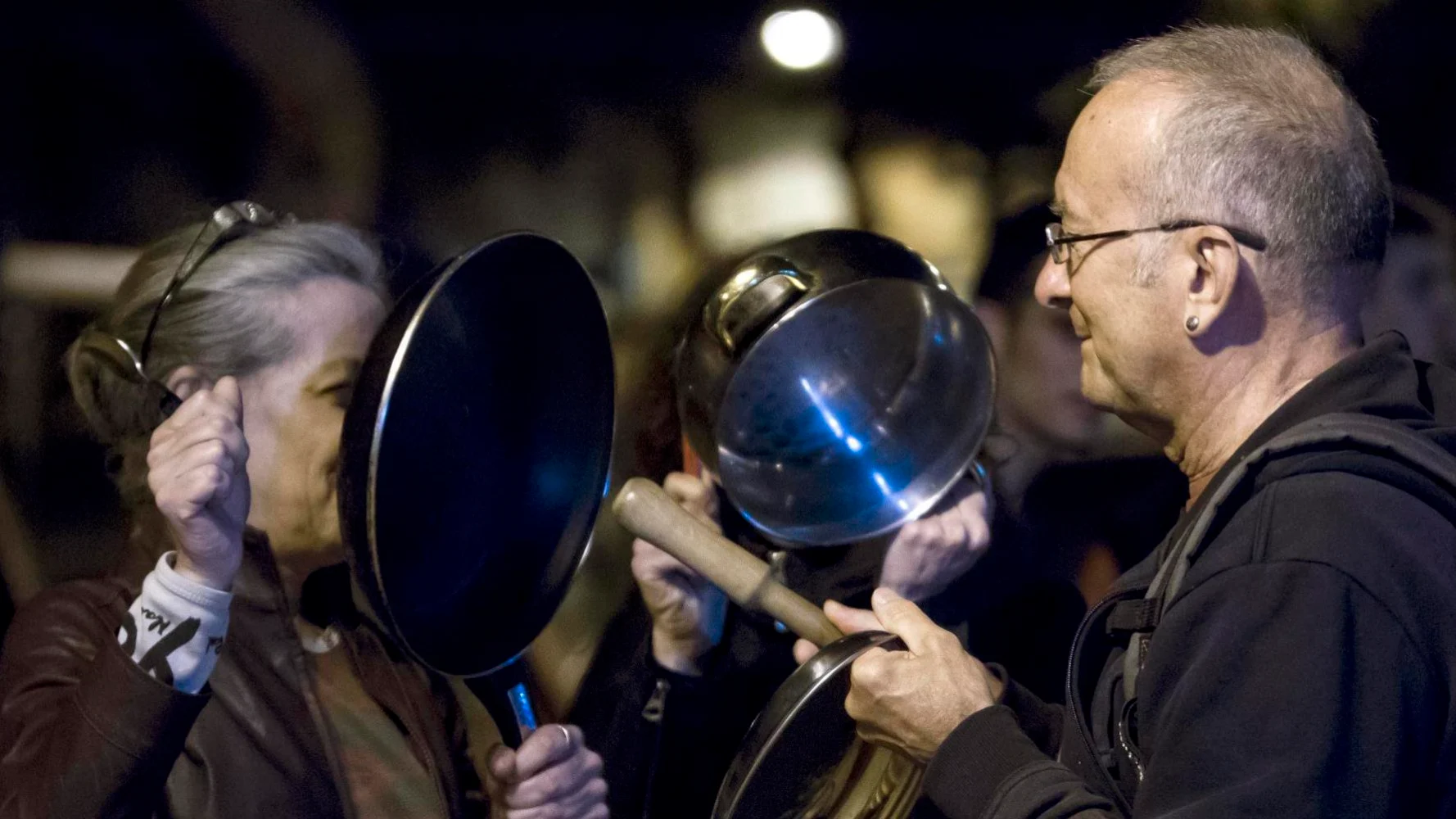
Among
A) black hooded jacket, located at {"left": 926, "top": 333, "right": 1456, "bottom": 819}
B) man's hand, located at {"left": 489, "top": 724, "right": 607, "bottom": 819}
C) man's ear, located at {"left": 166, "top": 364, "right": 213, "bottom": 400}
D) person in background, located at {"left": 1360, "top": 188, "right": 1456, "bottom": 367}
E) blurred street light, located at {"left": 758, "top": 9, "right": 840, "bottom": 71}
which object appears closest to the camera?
black hooded jacket, located at {"left": 926, "top": 333, "right": 1456, "bottom": 819}

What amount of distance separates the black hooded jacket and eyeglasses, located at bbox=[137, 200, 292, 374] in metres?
0.85

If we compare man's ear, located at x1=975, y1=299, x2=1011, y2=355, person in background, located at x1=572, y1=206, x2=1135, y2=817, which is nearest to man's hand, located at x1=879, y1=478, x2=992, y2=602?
person in background, located at x1=572, y1=206, x2=1135, y2=817

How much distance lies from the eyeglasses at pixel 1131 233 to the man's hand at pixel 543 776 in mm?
701

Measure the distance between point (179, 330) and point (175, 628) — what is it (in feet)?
0.91

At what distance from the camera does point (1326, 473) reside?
0.95 meters

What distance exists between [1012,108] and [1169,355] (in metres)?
0.62

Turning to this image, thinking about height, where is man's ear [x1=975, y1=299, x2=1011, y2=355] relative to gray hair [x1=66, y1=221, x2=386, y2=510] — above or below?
below

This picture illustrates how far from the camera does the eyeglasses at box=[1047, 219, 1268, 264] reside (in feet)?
3.66

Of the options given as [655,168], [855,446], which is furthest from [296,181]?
[855,446]

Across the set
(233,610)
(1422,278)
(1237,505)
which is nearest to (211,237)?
(233,610)

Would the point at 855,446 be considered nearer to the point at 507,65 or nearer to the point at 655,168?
the point at 655,168

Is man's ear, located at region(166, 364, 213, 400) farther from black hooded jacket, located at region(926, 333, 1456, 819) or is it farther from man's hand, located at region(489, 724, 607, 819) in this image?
black hooded jacket, located at region(926, 333, 1456, 819)

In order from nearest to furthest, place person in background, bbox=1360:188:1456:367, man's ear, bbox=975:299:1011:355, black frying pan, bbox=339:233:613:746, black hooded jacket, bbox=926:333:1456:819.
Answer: black hooded jacket, bbox=926:333:1456:819, black frying pan, bbox=339:233:613:746, man's ear, bbox=975:299:1011:355, person in background, bbox=1360:188:1456:367

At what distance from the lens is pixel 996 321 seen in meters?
1.67
